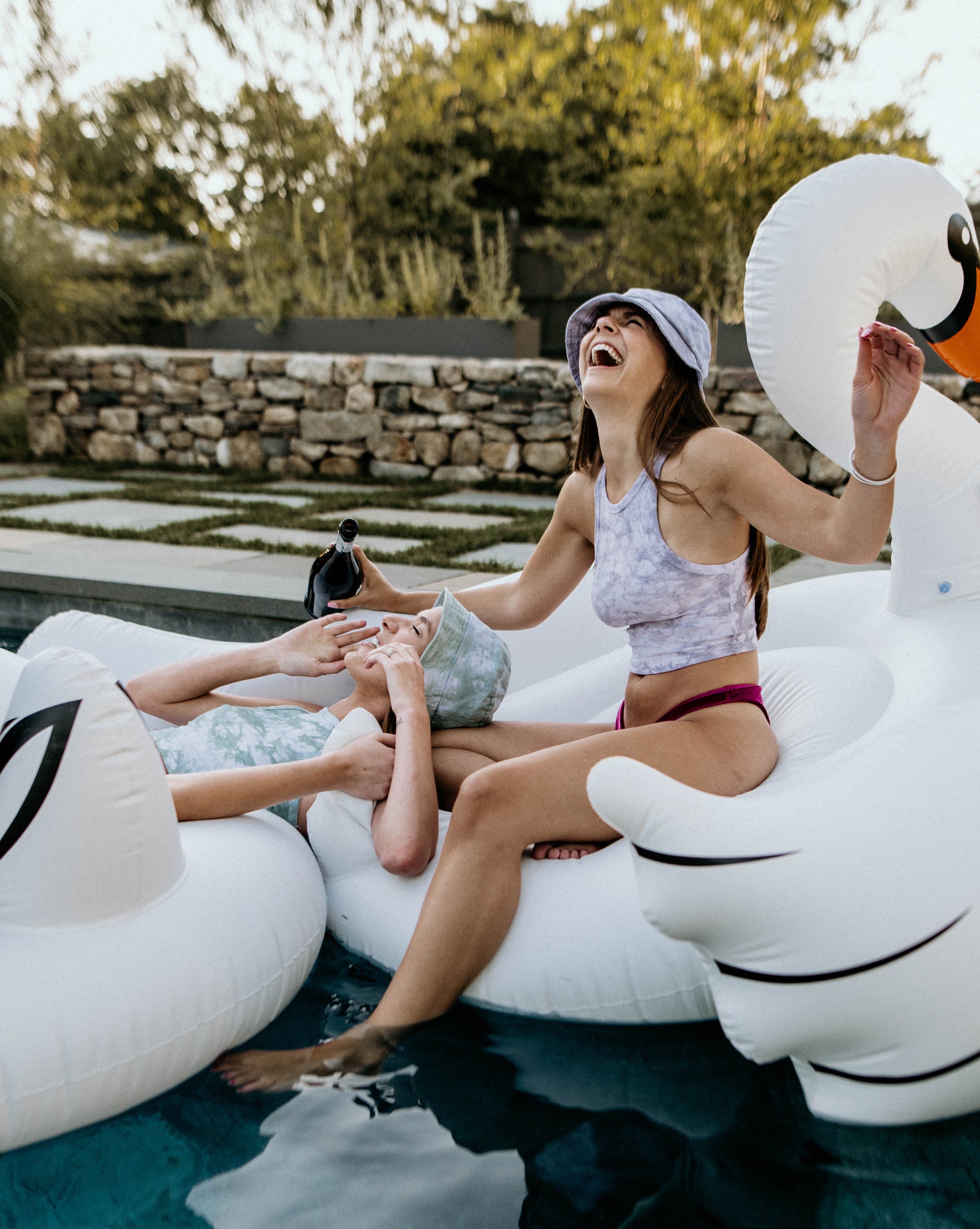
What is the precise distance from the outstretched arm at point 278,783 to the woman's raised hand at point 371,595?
1.83ft

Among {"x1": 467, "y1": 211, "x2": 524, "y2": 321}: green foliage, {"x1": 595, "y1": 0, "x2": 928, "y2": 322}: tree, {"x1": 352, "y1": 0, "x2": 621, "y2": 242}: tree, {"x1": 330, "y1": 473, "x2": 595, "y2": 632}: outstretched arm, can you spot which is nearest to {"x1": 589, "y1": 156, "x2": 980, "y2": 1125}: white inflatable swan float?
{"x1": 330, "y1": 473, "x2": 595, "y2": 632}: outstretched arm

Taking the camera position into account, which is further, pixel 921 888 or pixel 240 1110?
pixel 240 1110

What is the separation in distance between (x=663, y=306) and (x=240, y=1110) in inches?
61.4

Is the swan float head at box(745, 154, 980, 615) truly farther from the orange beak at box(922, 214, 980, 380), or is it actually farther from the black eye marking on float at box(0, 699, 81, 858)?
the black eye marking on float at box(0, 699, 81, 858)

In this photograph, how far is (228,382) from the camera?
8.52 meters

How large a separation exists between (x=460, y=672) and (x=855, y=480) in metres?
0.91

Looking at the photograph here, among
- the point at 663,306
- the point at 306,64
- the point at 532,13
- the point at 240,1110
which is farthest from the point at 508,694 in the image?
the point at 532,13

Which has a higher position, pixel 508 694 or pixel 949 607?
pixel 949 607

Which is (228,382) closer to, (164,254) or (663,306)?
(164,254)

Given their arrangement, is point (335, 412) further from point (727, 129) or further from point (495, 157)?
point (495, 157)

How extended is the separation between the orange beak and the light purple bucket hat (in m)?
0.49

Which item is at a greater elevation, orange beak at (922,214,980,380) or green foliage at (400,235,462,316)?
green foliage at (400,235,462,316)

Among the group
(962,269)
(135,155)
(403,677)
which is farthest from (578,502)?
(135,155)

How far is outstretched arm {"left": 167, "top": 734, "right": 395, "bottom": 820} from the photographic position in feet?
6.50
